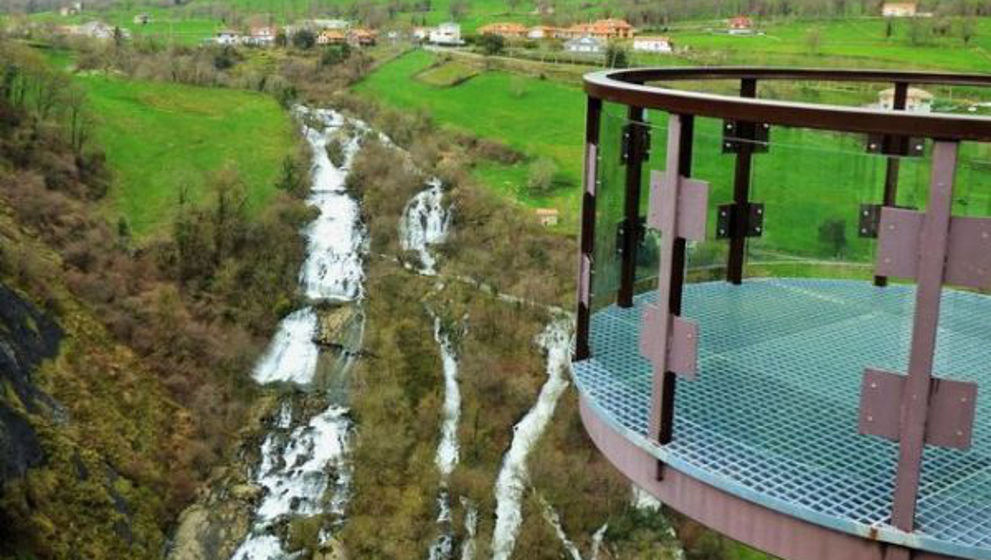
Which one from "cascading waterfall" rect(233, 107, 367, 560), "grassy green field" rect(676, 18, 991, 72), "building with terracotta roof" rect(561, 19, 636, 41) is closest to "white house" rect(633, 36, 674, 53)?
"grassy green field" rect(676, 18, 991, 72)

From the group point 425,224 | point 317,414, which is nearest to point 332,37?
point 425,224

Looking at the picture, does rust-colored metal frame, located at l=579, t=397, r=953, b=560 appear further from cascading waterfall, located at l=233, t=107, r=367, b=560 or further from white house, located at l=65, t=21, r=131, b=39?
white house, located at l=65, t=21, r=131, b=39

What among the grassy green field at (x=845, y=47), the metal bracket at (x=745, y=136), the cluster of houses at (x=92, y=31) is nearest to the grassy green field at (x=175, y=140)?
the cluster of houses at (x=92, y=31)

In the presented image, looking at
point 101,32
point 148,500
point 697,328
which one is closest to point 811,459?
point 697,328

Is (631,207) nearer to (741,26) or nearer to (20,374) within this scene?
(20,374)

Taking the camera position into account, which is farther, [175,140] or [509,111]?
[509,111]
